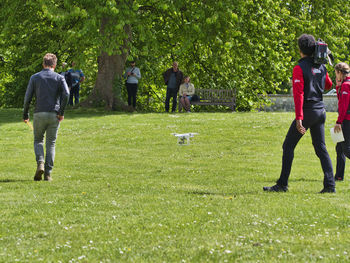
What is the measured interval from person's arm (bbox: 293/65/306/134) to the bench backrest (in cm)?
1782

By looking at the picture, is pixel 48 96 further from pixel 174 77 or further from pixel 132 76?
pixel 174 77

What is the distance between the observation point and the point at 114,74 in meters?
23.8

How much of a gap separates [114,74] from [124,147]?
30.1ft

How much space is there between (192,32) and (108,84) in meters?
4.24

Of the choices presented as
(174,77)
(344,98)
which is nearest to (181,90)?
(174,77)

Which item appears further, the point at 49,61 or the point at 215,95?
the point at 215,95

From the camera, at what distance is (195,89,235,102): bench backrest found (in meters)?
25.6

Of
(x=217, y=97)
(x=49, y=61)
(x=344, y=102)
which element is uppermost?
(x=49, y=61)

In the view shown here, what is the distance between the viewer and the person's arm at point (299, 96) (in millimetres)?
7641

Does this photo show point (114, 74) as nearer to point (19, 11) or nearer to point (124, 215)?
point (19, 11)

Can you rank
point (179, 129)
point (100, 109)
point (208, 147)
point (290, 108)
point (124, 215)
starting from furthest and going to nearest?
point (290, 108) → point (100, 109) → point (179, 129) → point (208, 147) → point (124, 215)

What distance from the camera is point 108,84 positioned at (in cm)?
2358

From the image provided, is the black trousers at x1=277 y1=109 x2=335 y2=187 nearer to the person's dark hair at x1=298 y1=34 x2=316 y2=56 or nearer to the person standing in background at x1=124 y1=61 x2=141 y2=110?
the person's dark hair at x1=298 y1=34 x2=316 y2=56

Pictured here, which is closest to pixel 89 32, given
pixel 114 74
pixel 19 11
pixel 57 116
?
pixel 114 74
